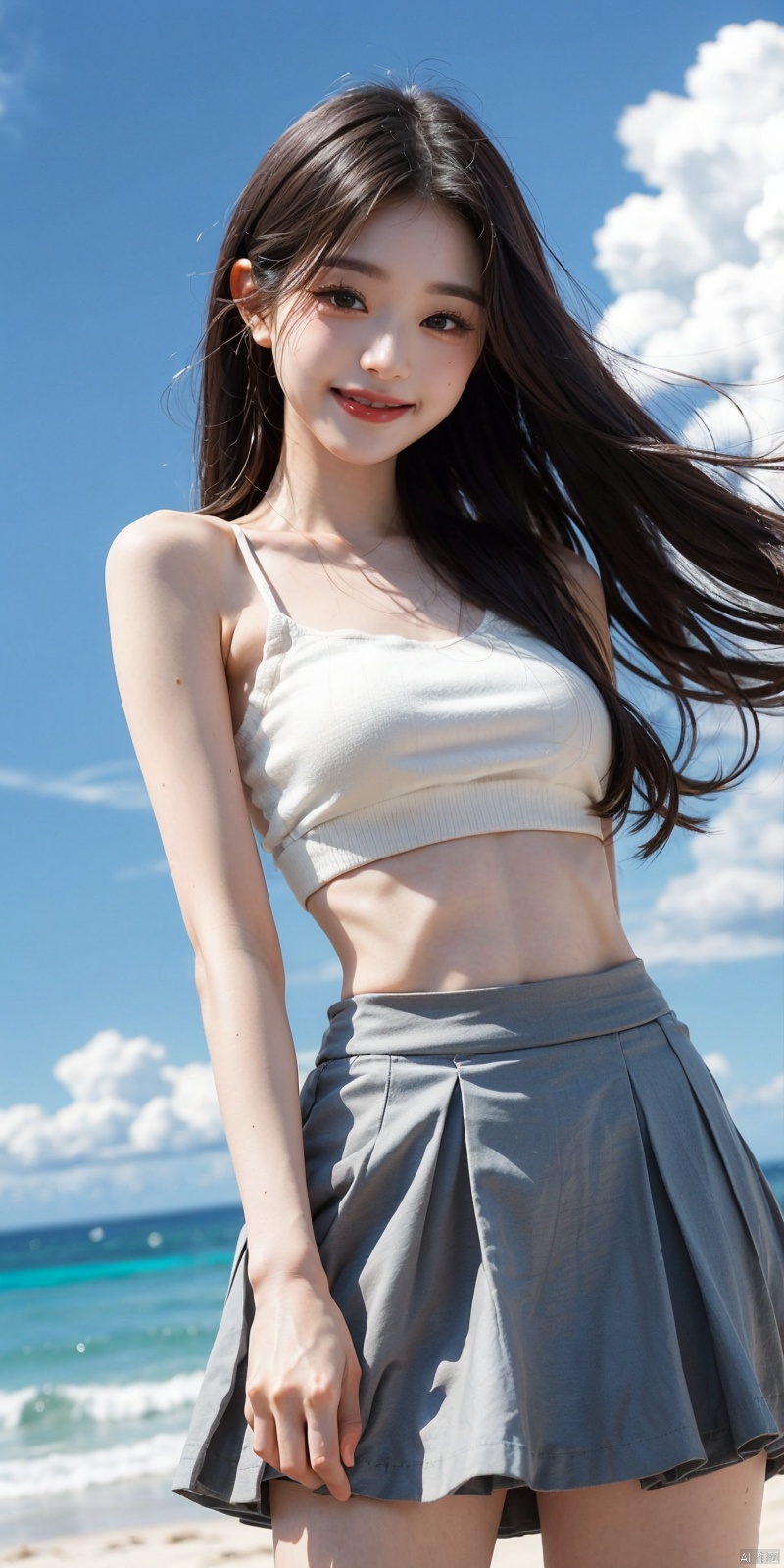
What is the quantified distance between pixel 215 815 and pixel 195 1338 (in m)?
13.2

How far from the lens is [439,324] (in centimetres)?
185

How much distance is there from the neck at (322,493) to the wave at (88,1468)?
6.95 m

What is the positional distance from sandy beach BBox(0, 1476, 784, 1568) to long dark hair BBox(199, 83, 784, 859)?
3.59m

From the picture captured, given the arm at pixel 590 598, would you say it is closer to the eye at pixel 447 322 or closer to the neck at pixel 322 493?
the neck at pixel 322 493

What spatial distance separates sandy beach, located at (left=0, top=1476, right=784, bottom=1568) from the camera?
489 centimetres

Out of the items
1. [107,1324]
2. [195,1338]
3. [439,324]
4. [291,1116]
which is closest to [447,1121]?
[291,1116]

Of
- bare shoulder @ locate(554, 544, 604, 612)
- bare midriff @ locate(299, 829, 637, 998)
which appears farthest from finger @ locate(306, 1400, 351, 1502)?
bare shoulder @ locate(554, 544, 604, 612)

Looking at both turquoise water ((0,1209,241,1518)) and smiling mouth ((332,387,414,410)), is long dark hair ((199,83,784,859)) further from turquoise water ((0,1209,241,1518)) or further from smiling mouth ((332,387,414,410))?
turquoise water ((0,1209,241,1518))

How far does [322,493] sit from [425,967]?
2.52 ft

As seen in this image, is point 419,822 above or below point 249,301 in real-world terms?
below

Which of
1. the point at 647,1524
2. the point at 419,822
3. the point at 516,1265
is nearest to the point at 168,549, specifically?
the point at 419,822

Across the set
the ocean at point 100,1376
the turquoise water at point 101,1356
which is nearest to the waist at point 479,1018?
the ocean at point 100,1376

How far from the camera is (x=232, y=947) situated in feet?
4.98

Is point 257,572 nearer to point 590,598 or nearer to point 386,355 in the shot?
point 386,355
